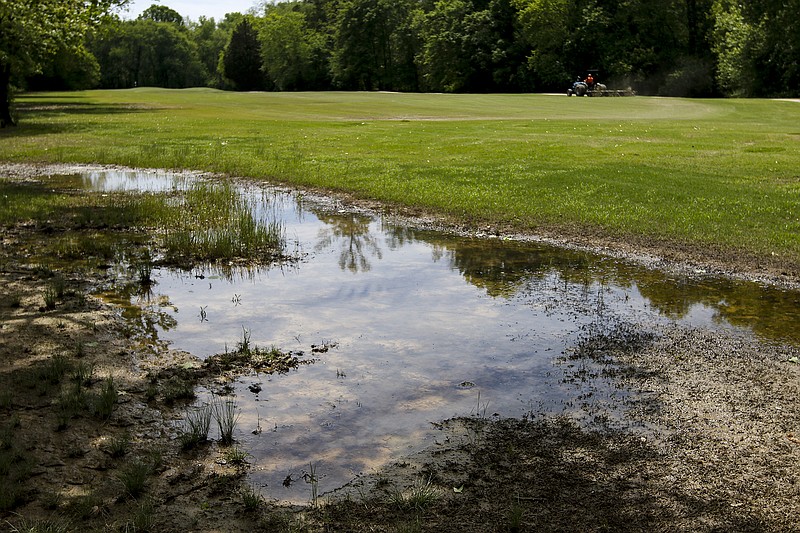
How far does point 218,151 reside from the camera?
23.2m

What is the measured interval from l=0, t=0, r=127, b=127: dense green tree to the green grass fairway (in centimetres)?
247

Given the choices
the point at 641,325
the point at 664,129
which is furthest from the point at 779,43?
the point at 641,325

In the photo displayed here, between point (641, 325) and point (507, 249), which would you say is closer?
point (641, 325)

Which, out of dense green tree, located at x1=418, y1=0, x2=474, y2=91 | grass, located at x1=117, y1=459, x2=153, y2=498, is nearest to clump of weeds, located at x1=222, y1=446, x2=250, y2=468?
grass, located at x1=117, y1=459, x2=153, y2=498

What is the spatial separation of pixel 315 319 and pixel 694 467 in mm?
4389

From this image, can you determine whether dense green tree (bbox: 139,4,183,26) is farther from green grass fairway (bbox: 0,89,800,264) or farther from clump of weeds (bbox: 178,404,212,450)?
clump of weeds (bbox: 178,404,212,450)

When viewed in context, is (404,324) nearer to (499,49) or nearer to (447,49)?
(499,49)

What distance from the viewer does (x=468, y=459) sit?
17.1 ft

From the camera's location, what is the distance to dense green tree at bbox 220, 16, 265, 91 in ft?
390

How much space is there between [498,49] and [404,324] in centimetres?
8198

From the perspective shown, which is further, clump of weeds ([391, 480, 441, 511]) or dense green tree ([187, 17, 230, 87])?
dense green tree ([187, 17, 230, 87])

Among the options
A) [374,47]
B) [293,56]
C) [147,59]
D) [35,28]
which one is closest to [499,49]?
[374,47]

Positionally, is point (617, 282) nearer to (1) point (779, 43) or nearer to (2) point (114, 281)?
(2) point (114, 281)

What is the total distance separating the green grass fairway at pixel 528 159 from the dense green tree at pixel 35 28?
2.47 meters
